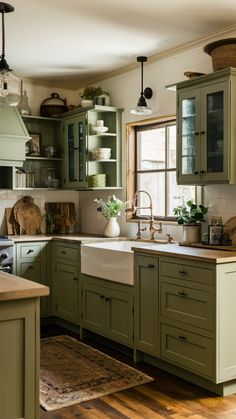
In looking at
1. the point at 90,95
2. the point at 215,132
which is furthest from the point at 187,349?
the point at 90,95

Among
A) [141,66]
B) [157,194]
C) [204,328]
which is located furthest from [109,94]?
[204,328]

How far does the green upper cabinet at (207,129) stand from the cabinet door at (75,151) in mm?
1543

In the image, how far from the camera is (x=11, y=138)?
5.12 m

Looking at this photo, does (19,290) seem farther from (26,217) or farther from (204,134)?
(26,217)

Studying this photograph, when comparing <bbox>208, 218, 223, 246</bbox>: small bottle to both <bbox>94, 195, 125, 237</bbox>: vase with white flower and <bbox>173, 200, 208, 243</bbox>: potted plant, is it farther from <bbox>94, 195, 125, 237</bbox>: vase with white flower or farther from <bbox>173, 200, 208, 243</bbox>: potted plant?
<bbox>94, 195, 125, 237</bbox>: vase with white flower

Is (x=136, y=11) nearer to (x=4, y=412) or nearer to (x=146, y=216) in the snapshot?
(x=146, y=216)

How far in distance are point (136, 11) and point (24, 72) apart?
2.11 m

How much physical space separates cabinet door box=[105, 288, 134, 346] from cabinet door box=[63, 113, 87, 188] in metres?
1.49

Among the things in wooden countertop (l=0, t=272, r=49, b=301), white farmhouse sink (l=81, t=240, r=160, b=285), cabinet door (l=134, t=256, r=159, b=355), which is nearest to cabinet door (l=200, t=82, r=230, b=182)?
cabinet door (l=134, t=256, r=159, b=355)

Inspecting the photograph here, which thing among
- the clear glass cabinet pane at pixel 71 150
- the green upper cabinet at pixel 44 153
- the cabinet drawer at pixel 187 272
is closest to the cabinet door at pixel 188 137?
the cabinet drawer at pixel 187 272

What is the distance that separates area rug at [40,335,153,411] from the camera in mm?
3381

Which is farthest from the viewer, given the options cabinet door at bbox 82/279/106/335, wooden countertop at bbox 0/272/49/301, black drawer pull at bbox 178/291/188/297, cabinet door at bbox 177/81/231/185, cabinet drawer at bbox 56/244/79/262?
cabinet drawer at bbox 56/244/79/262

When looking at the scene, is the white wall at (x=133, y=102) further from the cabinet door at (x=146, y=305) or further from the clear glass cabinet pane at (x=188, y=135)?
the cabinet door at (x=146, y=305)

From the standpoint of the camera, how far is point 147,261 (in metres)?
3.86
